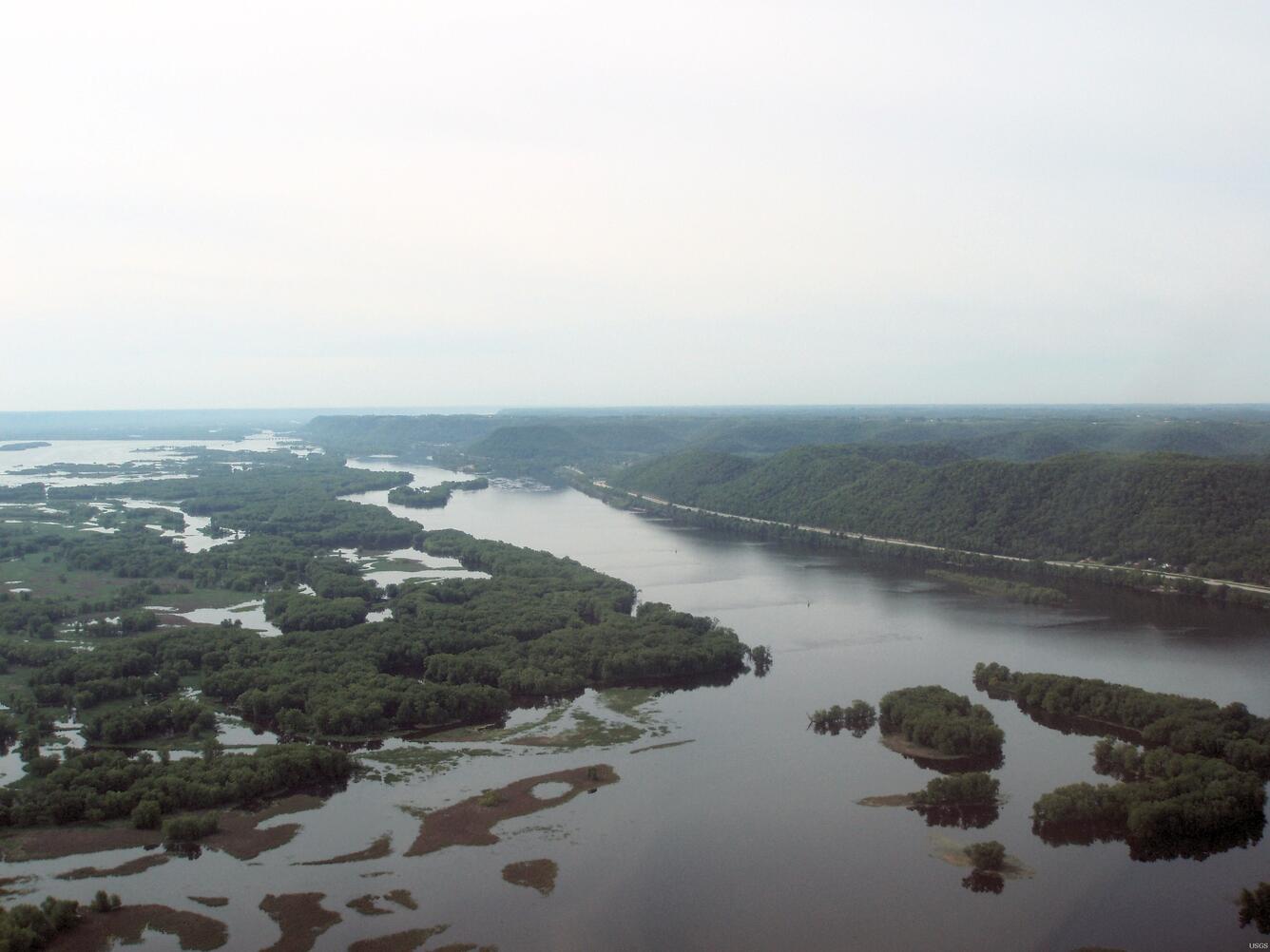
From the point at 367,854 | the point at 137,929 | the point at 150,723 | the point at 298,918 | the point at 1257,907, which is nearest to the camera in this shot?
the point at 137,929

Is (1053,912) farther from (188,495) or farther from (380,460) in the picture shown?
(380,460)

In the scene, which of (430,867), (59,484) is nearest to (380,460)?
(59,484)

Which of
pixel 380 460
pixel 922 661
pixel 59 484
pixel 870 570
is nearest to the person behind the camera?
pixel 922 661

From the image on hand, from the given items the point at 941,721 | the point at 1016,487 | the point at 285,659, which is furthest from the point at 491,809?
the point at 1016,487

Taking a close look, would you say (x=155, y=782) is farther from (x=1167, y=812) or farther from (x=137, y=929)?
(x=1167, y=812)

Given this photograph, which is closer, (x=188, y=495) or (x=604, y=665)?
(x=604, y=665)

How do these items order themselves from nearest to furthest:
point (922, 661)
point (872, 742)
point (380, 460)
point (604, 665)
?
point (872, 742) → point (604, 665) → point (922, 661) → point (380, 460)

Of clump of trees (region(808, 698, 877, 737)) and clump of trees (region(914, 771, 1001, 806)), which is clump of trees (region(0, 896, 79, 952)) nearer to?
clump of trees (region(914, 771, 1001, 806))
